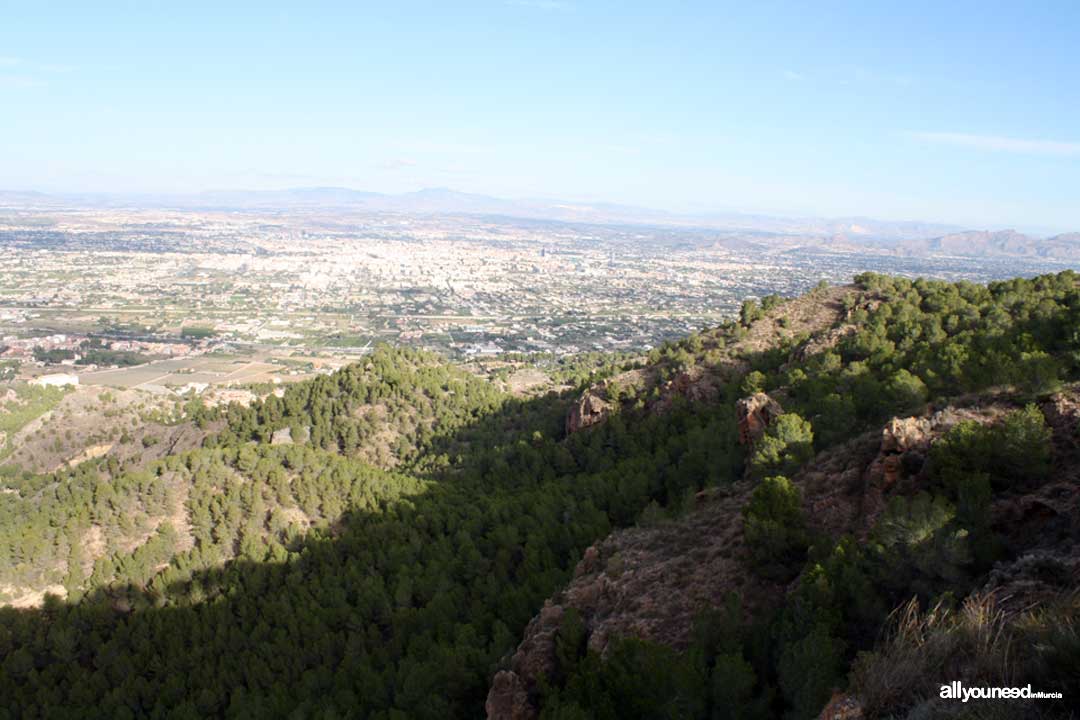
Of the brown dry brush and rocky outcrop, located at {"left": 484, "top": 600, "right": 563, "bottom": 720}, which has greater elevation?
the brown dry brush

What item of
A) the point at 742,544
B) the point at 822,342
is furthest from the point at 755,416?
the point at 822,342

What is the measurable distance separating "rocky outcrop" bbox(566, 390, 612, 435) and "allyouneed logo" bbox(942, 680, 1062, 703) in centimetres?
3749

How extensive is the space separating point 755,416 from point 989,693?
20.3 m

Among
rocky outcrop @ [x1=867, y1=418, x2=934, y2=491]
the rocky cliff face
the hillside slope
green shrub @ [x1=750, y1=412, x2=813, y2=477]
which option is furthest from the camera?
green shrub @ [x1=750, y1=412, x2=813, y2=477]

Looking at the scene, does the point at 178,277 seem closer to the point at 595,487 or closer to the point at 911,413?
the point at 595,487

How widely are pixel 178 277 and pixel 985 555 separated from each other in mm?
208986

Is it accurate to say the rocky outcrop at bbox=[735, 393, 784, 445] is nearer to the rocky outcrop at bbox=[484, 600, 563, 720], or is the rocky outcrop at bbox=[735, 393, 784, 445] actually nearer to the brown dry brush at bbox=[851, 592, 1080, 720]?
the rocky outcrop at bbox=[484, 600, 563, 720]

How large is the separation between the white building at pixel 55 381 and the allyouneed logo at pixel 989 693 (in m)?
100

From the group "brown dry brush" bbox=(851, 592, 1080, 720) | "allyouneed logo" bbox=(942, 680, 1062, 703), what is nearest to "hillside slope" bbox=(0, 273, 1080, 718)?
"brown dry brush" bbox=(851, 592, 1080, 720)

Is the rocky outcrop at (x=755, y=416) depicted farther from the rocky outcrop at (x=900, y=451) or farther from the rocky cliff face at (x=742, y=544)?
the rocky outcrop at (x=900, y=451)

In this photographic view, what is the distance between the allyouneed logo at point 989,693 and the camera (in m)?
6.83

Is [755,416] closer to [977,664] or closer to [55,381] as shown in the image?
[977,664]

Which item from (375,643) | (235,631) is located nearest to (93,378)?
(235,631)

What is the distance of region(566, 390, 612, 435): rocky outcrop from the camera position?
4534 centimetres
